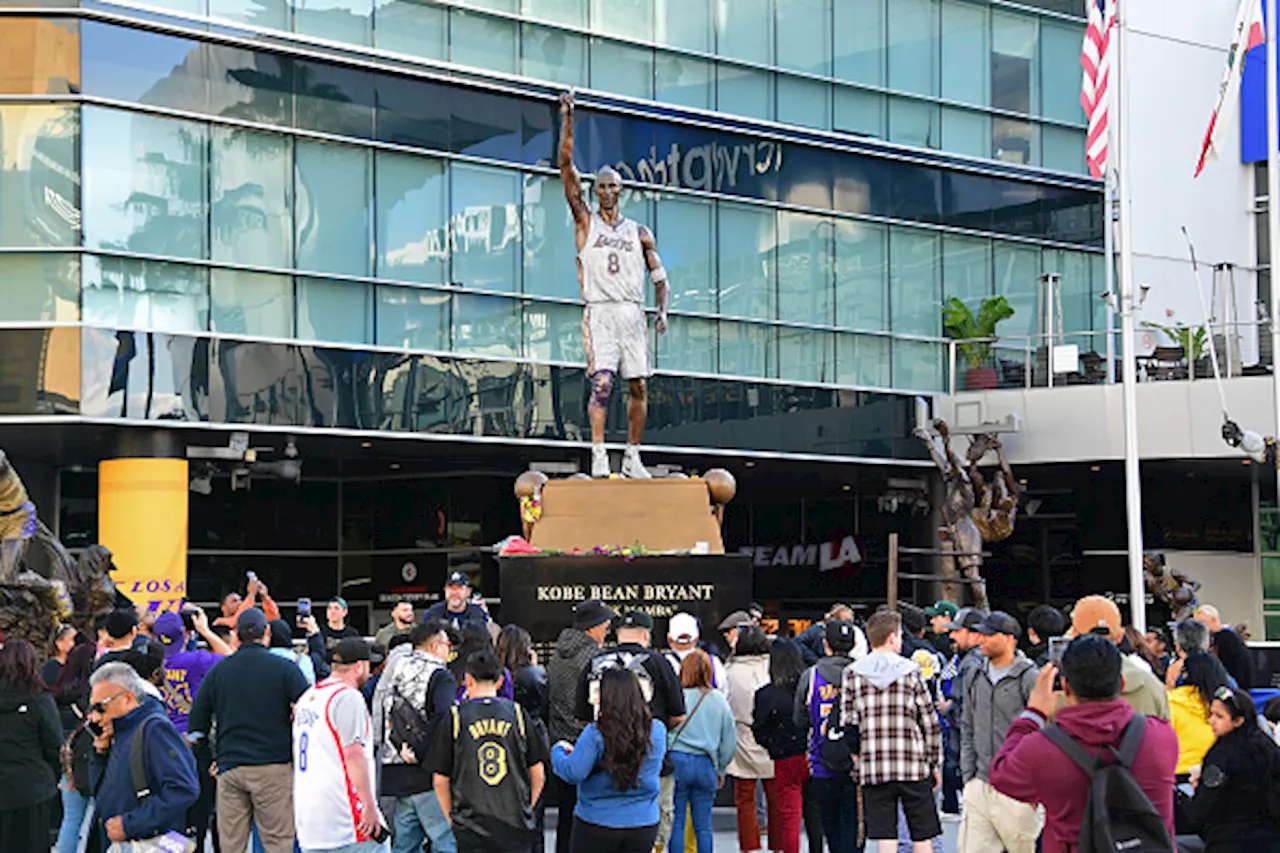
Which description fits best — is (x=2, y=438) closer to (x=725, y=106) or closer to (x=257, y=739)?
(x=725, y=106)

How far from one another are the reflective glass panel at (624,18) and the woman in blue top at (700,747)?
20.3 meters

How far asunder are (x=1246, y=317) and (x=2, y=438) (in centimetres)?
2553

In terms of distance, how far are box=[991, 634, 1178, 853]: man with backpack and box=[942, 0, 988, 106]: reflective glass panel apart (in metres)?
29.0

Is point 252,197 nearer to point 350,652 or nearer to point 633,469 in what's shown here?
point 633,469

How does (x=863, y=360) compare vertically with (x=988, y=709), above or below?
above

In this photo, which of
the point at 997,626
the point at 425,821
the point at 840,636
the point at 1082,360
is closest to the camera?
the point at 997,626

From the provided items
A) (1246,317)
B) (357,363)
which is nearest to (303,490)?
(357,363)

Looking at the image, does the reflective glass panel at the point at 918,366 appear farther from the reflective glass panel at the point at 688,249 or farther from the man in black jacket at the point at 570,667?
the man in black jacket at the point at 570,667

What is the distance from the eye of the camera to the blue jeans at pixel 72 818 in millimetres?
11594

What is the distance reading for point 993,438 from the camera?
3194cm

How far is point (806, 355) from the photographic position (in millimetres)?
32812

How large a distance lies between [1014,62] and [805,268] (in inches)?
259

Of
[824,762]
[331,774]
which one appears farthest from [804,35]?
[331,774]

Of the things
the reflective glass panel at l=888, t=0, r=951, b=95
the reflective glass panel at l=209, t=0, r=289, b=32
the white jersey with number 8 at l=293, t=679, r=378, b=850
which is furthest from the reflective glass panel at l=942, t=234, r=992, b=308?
the white jersey with number 8 at l=293, t=679, r=378, b=850
